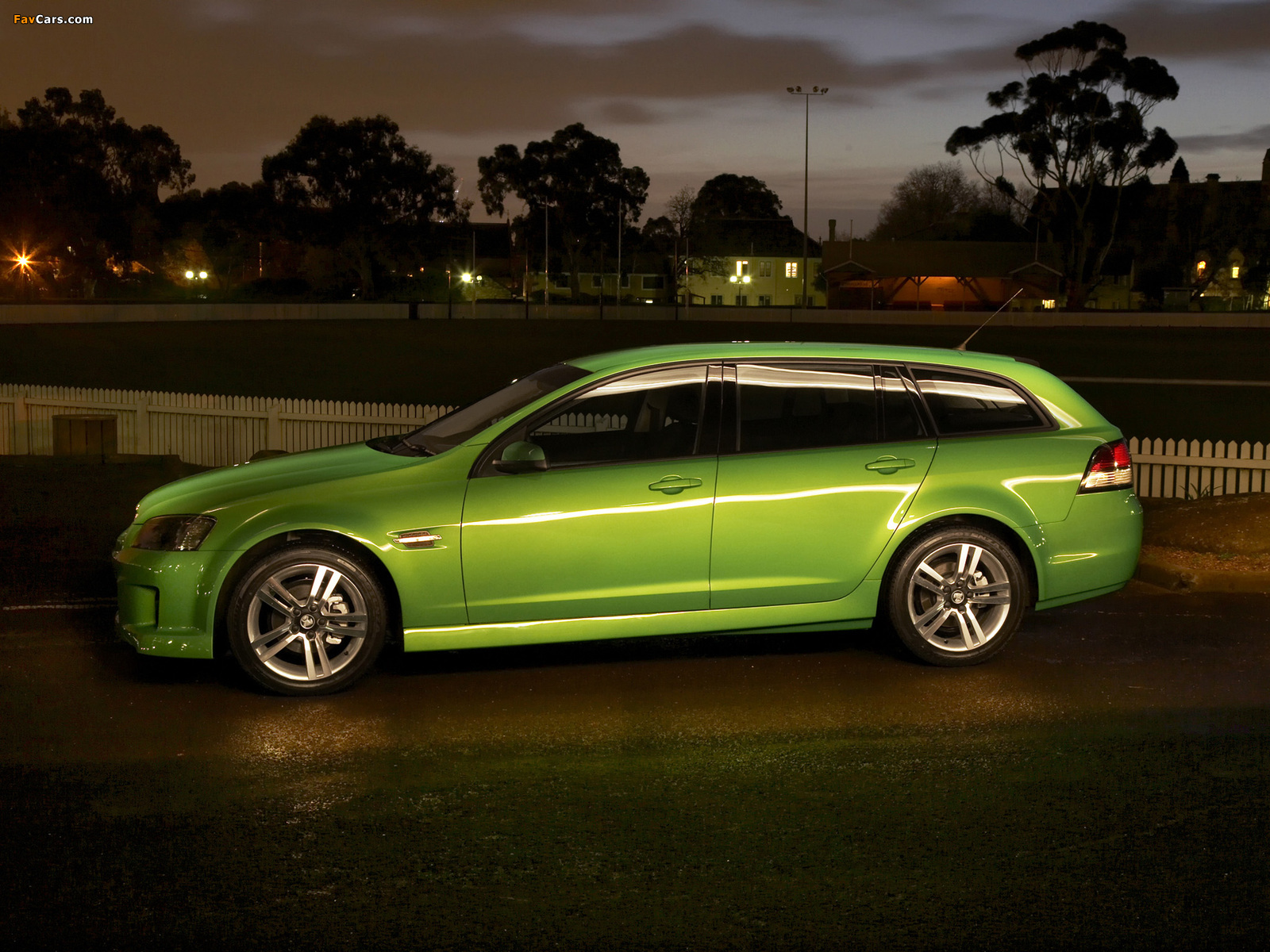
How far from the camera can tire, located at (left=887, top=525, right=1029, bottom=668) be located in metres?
7.11

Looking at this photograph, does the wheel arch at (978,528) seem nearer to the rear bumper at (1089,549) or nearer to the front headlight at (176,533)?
the rear bumper at (1089,549)

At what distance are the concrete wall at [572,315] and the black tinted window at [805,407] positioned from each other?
2679 inches

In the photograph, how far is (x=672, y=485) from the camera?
6750 mm

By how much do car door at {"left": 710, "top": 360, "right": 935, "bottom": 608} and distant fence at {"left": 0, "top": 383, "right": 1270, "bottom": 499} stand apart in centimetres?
639

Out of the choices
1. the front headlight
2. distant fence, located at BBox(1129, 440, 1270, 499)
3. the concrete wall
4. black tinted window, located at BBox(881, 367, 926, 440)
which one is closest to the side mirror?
the front headlight

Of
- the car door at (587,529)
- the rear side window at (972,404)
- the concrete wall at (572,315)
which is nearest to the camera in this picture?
the car door at (587,529)

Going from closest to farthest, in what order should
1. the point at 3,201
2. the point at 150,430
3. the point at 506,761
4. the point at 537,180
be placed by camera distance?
the point at 506,761, the point at 150,430, the point at 3,201, the point at 537,180

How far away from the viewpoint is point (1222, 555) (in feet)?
31.5

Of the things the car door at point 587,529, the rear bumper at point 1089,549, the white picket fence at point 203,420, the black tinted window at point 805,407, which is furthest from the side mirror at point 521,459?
the white picket fence at point 203,420

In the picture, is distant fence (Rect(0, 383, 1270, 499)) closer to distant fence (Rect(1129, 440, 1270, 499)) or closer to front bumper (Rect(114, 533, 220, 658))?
distant fence (Rect(1129, 440, 1270, 499))

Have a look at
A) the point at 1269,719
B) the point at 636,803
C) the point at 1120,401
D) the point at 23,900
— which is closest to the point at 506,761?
the point at 636,803

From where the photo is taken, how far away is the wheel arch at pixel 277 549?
650 centimetres

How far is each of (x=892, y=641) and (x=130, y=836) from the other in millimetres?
4079

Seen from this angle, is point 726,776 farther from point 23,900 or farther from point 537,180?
point 537,180
